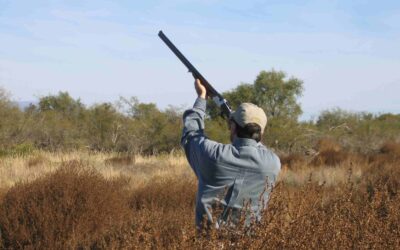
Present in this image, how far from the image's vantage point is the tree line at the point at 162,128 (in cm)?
2241

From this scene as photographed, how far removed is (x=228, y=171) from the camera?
11.0 feet

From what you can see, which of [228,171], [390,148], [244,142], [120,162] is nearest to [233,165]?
[228,171]

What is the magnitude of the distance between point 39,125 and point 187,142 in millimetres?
20494

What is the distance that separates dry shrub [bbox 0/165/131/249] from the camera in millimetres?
5887

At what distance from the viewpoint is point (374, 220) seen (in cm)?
339

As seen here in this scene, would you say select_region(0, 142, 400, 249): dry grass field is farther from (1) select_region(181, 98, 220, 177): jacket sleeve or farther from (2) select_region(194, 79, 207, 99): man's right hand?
(2) select_region(194, 79, 207, 99): man's right hand

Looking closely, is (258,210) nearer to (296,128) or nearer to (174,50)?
(174,50)

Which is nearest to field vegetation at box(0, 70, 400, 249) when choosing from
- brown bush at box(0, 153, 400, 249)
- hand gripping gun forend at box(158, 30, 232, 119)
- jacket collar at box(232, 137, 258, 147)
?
brown bush at box(0, 153, 400, 249)

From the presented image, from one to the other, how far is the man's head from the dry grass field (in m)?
0.37

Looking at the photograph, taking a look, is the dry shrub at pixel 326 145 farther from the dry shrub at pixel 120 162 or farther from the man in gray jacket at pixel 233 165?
the man in gray jacket at pixel 233 165

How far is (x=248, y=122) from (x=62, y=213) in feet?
11.3

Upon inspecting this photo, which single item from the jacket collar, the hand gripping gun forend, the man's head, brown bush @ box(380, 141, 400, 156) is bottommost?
brown bush @ box(380, 141, 400, 156)

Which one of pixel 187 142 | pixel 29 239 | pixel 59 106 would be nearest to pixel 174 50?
pixel 187 142

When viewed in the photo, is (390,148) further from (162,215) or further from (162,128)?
(162,215)
